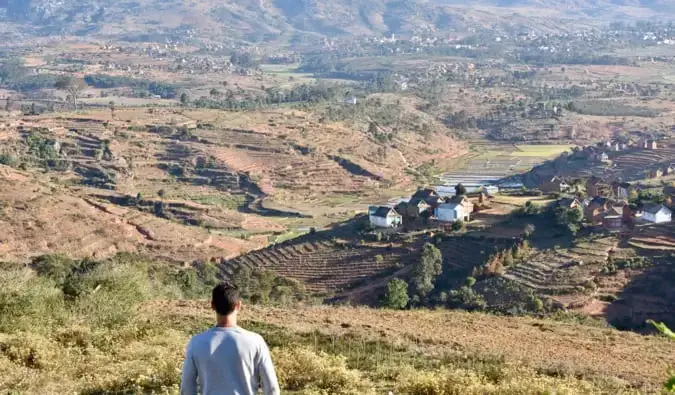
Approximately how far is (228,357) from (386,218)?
1541 inches

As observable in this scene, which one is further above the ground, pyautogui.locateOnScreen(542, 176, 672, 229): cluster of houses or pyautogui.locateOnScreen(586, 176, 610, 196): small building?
pyautogui.locateOnScreen(542, 176, 672, 229): cluster of houses

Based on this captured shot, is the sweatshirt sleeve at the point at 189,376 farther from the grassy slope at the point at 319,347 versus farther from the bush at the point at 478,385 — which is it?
the bush at the point at 478,385

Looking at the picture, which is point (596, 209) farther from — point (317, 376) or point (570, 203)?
point (317, 376)

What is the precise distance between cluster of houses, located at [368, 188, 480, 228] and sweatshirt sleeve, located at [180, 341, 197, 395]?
122ft

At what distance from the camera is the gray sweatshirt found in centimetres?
529

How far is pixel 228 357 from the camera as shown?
17.4 feet

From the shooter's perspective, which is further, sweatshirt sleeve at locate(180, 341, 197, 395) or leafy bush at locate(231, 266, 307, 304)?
leafy bush at locate(231, 266, 307, 304)

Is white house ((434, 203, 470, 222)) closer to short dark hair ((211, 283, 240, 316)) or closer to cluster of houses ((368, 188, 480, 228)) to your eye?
cluster of houses ((368, 188, 480, 228))

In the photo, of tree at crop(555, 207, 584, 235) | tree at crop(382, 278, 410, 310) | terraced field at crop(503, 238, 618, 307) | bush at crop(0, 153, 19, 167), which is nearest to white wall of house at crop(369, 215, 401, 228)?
tree at crop(555, 207, 584, 235)

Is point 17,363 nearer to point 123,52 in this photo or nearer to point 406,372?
point 406,372

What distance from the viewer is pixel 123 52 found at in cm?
16675

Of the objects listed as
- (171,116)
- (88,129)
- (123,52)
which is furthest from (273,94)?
(123,52)

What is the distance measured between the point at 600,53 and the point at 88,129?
132 meters

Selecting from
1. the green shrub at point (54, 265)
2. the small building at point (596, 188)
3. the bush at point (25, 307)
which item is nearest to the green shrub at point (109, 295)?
the bush at point (25, 307)
